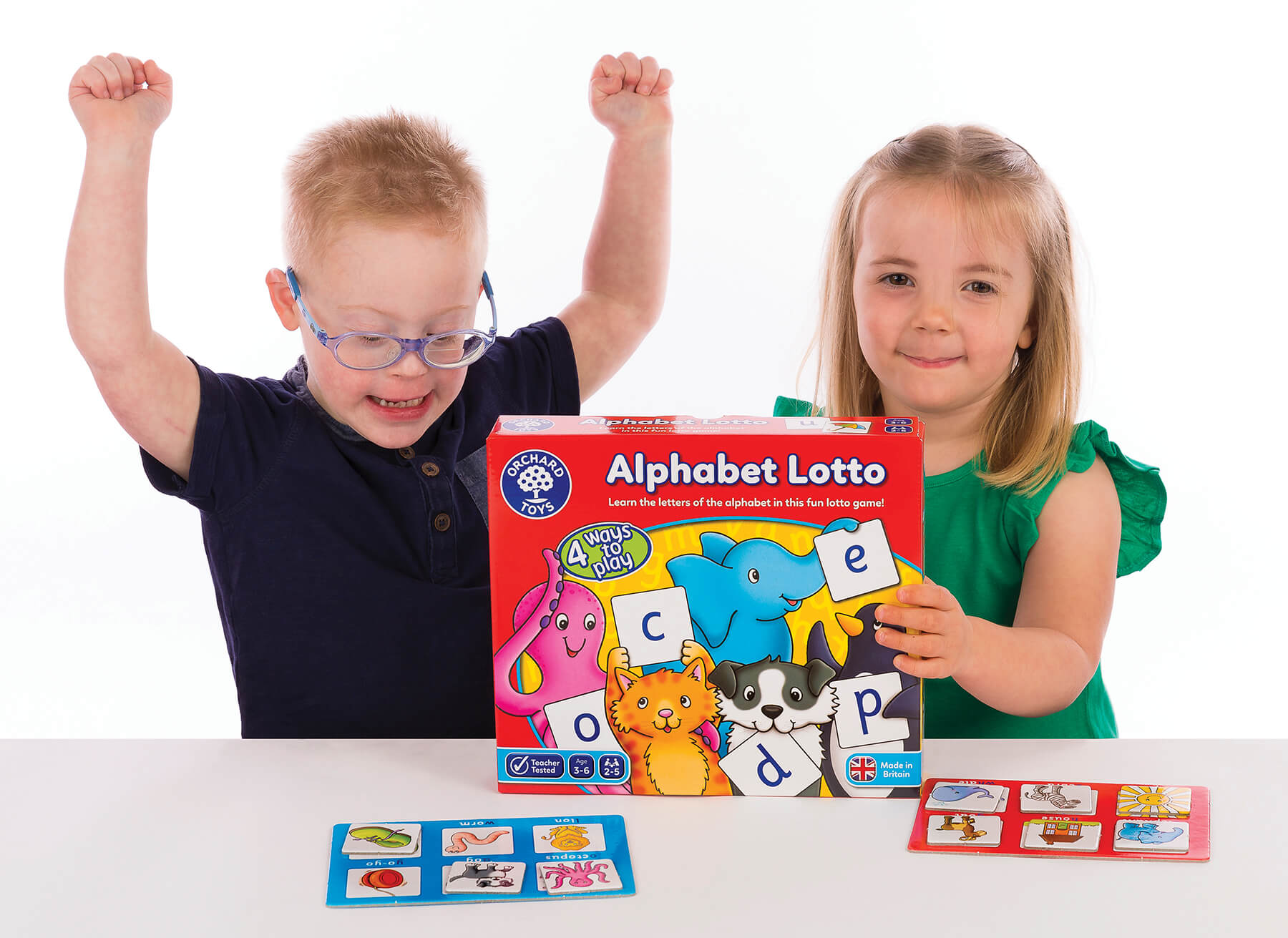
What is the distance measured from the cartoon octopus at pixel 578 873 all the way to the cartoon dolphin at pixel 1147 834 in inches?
14.4

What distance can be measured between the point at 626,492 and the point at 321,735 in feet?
1.87

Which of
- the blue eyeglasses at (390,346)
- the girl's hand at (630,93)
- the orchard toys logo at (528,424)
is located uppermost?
the girl's hand at (630,93)

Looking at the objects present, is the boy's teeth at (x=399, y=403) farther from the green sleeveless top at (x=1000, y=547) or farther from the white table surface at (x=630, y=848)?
the green sleeveless top at (x=1000, y=547)

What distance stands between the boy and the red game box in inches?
10.9

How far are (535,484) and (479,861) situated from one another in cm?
27

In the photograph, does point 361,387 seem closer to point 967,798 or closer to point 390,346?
point 390,346

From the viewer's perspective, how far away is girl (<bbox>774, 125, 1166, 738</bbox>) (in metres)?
1.25

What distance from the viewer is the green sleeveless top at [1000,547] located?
129 cm

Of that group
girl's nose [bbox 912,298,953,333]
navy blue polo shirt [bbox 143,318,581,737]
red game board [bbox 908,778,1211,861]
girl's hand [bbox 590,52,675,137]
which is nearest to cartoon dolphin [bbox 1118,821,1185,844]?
red game board [bbox 908,778,1211,861]

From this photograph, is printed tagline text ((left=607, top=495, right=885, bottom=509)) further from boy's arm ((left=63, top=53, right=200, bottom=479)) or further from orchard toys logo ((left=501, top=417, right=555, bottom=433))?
boy's arm ((left=63, top=53, right=200, bottom=479))

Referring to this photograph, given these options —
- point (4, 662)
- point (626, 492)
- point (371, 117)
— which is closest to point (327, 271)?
point (371, 117)

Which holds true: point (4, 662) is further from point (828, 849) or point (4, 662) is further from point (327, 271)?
point (828, 849)

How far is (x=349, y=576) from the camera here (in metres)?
1.32

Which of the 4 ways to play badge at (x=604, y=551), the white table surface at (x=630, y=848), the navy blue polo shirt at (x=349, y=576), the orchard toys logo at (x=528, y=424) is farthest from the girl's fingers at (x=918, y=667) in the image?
the navy blue polo shirt at (x=349, y=576)
